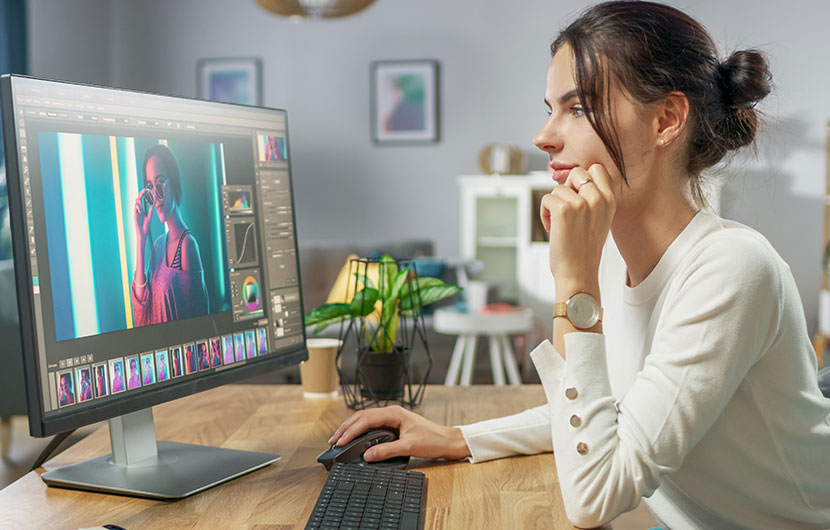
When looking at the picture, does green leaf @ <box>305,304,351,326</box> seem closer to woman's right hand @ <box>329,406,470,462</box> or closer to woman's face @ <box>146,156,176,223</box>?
woman's right hand @ <box>329,406,470,462</box>

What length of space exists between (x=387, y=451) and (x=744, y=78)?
689 millimetres

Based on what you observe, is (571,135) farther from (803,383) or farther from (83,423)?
(83,423)

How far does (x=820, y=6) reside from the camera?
17.0 ft

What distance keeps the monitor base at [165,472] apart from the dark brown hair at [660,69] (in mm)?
653

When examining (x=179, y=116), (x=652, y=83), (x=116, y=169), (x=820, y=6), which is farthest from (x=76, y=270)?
(x=820, y=6)

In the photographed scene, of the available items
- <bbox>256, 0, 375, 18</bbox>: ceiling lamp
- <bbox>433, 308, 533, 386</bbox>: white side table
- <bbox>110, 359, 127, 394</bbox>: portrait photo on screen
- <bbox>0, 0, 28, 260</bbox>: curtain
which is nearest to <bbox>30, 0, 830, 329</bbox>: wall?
<bbox>0, 0, 28, 260</bbox>: curtain

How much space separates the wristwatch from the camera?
36.1 inches

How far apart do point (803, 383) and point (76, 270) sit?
2.89ft

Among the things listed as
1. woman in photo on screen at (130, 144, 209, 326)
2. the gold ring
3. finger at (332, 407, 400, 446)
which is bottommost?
finger at (332, 407, 400, 446)

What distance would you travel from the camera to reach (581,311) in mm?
919

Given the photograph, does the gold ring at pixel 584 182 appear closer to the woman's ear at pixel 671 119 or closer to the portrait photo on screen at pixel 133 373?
the woman's ear at pixel 671 119

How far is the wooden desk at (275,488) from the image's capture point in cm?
84

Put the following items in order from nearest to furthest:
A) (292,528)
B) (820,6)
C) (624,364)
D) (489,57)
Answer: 1. (292,528)
2. (624,364)
3. (820,6)
4. (489,57)

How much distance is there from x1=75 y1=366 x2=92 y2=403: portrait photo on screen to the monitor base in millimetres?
136
